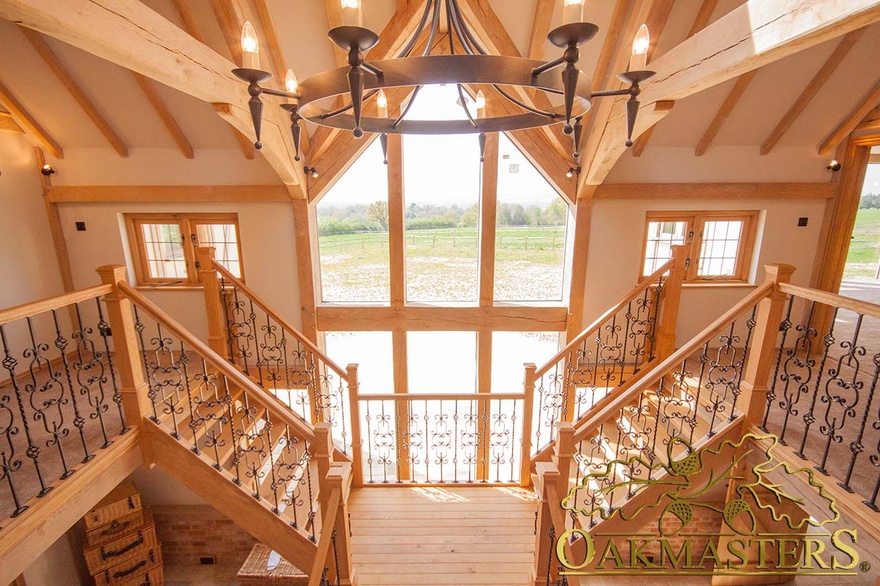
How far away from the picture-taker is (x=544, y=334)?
546cm

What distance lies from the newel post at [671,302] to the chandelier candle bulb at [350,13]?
398cm

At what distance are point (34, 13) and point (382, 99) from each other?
4.70 feet

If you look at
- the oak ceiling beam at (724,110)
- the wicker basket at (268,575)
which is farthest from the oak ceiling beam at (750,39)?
the wicker basket at (268,575)

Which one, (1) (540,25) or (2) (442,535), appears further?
Answer: (1) (540,25)

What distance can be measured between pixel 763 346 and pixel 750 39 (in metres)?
1.79

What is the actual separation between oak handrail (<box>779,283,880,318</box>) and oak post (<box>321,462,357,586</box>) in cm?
282

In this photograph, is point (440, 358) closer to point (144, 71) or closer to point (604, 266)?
point (604, 266)

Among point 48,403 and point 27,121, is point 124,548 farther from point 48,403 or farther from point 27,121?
point 27,121

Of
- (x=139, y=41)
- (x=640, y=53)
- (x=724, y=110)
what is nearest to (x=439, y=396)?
(x=640, y=53)

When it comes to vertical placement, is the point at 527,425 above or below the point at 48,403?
below

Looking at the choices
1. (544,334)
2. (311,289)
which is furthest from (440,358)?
(311,289)

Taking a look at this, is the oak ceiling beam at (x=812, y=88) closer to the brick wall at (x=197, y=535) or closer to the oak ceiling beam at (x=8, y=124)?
A: the brick wall at (x=197, y=535)

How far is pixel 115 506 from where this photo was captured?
173 inches

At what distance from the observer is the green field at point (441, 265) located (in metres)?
5.14
